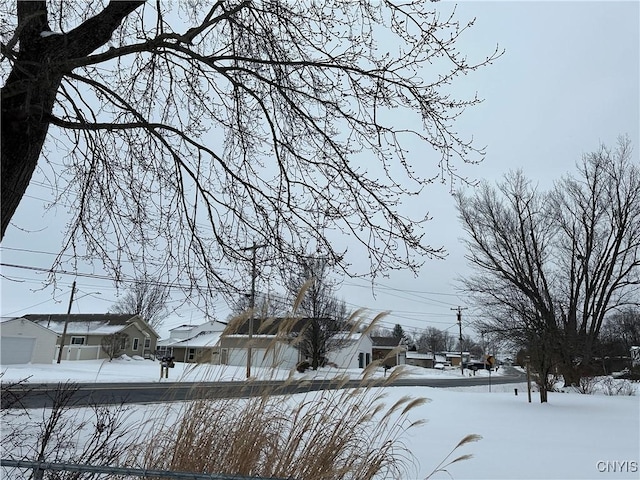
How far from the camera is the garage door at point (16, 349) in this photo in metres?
29.9

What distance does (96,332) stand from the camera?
42812 mm

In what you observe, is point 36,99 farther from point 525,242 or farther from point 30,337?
point 30,337

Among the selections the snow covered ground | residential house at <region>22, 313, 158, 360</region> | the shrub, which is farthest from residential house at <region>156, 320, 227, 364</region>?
the shrub

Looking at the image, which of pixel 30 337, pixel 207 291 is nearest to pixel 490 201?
pixel 207 291

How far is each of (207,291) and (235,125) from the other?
223 cm

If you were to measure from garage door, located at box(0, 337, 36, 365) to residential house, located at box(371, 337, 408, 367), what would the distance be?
80.5ft

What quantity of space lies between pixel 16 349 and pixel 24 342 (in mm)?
681

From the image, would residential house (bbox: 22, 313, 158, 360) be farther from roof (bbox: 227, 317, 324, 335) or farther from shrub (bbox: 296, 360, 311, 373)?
roof (bbox: 227, 317, 324, 335)

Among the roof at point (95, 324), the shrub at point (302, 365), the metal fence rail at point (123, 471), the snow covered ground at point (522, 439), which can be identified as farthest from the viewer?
the roof at point (95, 324)

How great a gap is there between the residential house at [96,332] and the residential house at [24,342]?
740cm

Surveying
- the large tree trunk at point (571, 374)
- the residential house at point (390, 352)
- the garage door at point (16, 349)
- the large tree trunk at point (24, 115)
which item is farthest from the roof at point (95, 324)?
the large tree trunk at point (24, 115)

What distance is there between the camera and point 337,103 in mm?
5164

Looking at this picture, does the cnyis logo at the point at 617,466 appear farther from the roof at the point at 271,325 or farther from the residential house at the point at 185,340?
the residential house at the point at 185,340

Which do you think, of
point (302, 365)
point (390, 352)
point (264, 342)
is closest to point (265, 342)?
point (264, 342)
